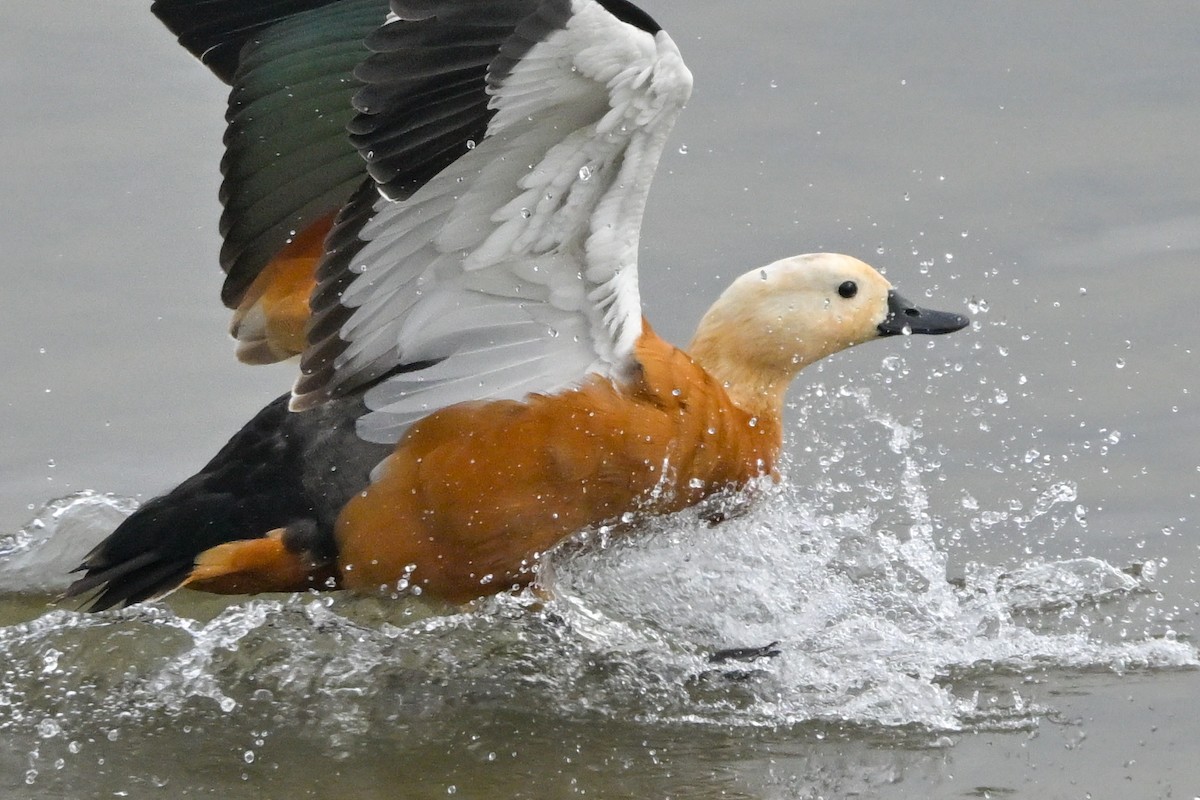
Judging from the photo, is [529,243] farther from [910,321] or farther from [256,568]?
[910,321]

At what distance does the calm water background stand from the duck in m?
0.51

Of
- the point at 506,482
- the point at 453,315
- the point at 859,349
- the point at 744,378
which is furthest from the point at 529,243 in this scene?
the point at 859,349

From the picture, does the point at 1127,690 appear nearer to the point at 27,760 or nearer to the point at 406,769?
the point at 406,769

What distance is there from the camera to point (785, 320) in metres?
5.57

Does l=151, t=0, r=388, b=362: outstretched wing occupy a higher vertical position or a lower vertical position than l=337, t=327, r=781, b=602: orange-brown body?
higher

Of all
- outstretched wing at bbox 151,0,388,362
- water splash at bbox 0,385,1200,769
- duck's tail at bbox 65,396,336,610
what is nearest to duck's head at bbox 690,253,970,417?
water splash at bbox 0,385,1200,769

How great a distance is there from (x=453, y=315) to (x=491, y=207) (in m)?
0.43

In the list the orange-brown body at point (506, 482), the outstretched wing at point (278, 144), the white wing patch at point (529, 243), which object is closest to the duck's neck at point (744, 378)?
the orange-brown body at point (506, 482)

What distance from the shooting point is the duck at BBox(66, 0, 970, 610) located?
423 centimetres

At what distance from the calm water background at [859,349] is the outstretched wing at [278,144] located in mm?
1103

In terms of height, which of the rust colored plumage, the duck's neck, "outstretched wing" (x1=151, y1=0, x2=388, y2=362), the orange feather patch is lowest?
the rust colored plumage

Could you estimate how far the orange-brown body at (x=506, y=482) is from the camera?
16.1ft

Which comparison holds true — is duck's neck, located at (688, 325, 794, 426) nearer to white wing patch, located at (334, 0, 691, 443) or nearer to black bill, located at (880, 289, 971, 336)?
black bill, located at (880, 289, 971, 336)

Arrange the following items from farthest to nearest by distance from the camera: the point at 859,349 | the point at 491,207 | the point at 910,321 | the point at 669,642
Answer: the point at 859,349 < the point at 910,321 < the point at 669,642 < the point at 491,207
